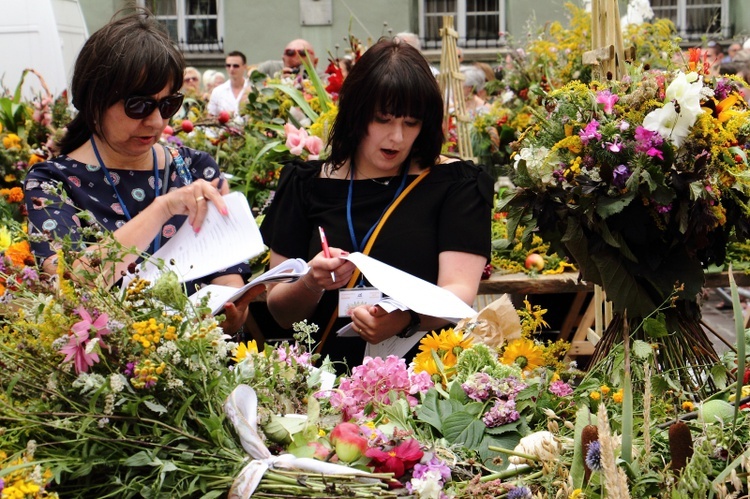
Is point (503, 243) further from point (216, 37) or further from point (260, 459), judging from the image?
point (216, 37)

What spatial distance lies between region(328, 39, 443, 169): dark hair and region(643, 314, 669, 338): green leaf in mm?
674

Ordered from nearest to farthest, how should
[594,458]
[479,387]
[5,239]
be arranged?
[594,458]
[479,387]
[5,239]

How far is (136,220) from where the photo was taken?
214 cm

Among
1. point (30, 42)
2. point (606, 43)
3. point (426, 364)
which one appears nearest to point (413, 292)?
point (426, 364)

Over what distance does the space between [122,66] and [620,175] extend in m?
1.04

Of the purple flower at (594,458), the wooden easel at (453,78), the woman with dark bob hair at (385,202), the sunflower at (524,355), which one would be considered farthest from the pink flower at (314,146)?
the purple flower at (594,458)

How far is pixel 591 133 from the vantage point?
6.96ft

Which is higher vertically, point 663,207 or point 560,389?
point 663,207

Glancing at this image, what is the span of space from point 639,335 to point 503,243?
183 cm

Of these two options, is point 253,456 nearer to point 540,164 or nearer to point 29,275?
point 29,275

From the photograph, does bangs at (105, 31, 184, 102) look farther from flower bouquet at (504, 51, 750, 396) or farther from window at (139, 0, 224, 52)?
window at (139, 0, 224, 52)

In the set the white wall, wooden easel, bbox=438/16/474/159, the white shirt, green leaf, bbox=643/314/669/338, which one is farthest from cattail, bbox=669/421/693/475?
the white shirt

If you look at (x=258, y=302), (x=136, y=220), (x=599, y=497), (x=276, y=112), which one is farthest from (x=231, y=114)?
(x=599, y=497)

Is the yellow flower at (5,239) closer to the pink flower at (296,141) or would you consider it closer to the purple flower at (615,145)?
the pink flower at (296,141)
